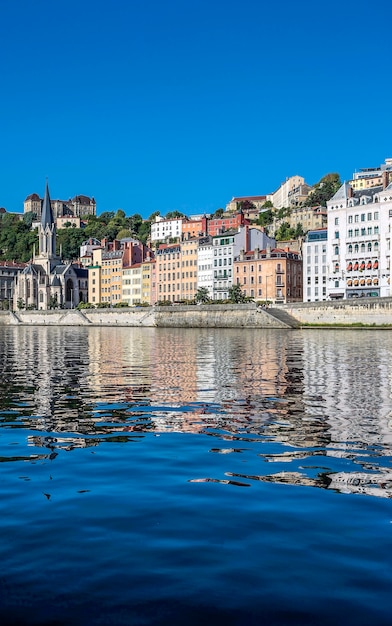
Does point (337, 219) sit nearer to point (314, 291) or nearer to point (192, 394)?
point (314, 291)

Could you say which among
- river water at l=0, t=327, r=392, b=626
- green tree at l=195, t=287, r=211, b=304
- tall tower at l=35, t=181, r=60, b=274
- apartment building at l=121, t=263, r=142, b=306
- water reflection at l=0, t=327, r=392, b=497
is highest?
tall tower at l=35, t=181, r=60, b=274

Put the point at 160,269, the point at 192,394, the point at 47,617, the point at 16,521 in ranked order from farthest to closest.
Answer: the point at 160,269, the point at 192,394, the point at 16,521, the point at 47,617

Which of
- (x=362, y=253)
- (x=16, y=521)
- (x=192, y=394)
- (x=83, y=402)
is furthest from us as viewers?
(x=362, y=253)

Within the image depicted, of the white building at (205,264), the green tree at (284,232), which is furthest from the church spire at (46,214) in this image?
the white building at (205,264)

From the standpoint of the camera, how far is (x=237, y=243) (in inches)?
5241

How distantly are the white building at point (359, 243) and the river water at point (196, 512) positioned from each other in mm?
82650

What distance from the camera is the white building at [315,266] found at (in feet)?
374

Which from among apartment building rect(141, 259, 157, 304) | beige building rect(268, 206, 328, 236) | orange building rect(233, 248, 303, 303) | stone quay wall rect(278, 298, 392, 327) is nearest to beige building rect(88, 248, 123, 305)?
apartment building rect(141, 259, 157, 304)

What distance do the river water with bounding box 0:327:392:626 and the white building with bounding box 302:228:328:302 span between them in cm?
9633

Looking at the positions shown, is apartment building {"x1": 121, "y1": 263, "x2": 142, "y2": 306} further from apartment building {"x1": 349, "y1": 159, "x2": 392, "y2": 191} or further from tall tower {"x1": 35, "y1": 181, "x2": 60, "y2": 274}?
apartment building {"x1": 349, "y1": 159, "x2": 392, "y2": 191}

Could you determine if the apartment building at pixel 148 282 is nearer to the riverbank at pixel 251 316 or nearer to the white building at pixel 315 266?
the riverbank at pixel 251 316

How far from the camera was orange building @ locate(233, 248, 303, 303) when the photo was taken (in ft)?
401

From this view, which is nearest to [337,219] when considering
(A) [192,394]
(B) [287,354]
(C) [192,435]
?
(B) [287,354]

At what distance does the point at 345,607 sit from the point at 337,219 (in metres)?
103
